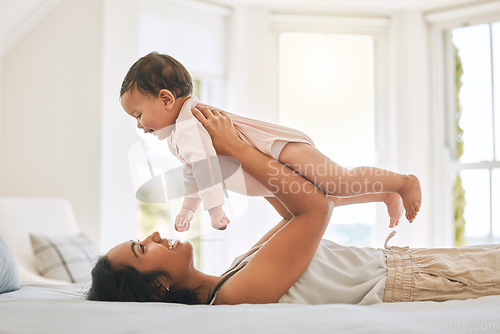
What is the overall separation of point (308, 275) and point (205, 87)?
3.00 meters

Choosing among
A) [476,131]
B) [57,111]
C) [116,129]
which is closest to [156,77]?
[116,129]

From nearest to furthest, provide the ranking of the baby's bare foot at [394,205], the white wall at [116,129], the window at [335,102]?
the baby's bare foot at [394,205], the white wall at [116,129], the window at [335,102]

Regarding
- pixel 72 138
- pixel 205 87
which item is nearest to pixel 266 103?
pixel 205 87

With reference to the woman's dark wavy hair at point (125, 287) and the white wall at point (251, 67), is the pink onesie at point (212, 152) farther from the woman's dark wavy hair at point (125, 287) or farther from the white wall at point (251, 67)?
the white wall at point (251, 67)

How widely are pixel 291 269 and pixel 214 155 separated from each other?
36cm

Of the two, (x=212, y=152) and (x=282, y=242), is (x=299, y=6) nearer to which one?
(x=212, y=152)

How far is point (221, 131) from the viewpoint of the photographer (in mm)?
1504

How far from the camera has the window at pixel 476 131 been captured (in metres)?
4.10

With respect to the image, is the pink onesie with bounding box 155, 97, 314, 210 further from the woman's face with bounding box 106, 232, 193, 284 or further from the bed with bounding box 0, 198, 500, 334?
the bed with bounding box 0, 198, 500, 334

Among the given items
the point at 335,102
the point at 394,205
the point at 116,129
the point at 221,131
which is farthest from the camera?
the point at 335,102

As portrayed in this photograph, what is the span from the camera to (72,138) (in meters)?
3.54

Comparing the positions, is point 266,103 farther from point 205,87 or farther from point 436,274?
point 436,274

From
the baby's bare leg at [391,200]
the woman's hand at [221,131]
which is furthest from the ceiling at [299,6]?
the baby's bare leg at [391,200]

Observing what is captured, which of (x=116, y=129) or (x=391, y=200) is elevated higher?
(x=116, y=129)
